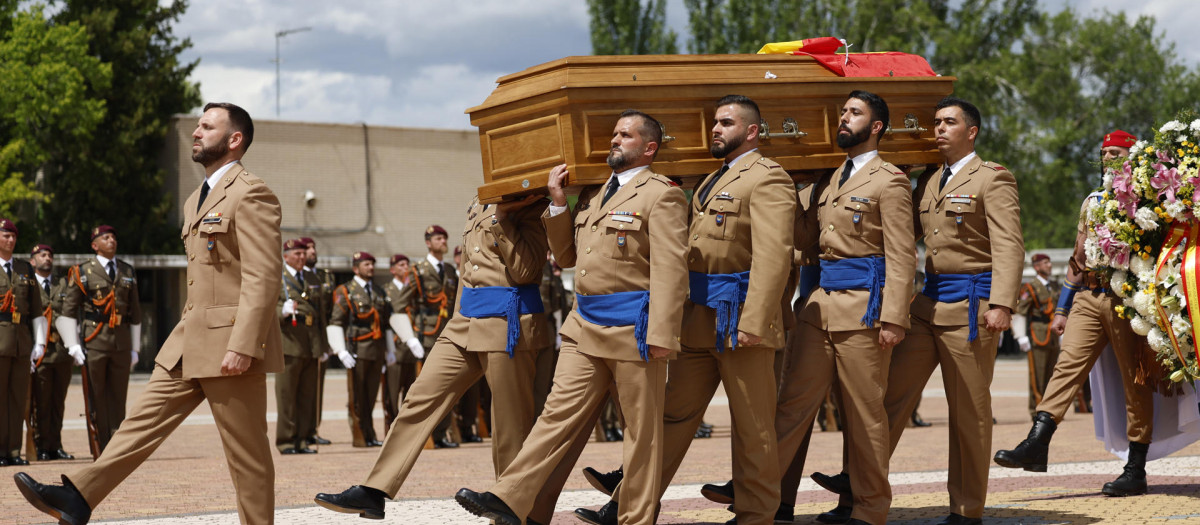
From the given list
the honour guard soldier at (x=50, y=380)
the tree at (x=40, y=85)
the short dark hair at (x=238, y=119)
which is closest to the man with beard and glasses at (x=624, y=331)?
the short dark hair at (x=238, y=119)

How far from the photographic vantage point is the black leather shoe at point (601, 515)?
20.3 ft

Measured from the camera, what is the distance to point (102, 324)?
1140 centimetres

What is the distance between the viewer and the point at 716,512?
284 inches

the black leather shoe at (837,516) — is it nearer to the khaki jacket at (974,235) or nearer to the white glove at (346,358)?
the khaki jacket at (974,235)

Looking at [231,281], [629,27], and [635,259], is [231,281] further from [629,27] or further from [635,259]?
[629,27]

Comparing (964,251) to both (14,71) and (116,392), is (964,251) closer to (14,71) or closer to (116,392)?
(116,392)

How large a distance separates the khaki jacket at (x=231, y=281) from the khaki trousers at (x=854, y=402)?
242 cm

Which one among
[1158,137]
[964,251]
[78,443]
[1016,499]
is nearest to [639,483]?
[964,251]

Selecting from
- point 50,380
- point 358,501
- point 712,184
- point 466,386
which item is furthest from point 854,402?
point 50,380

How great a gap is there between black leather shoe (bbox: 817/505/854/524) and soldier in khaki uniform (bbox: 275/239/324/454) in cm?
624

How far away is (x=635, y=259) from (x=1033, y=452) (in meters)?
2.79

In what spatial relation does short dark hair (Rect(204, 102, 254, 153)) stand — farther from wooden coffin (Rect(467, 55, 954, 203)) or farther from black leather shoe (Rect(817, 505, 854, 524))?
black leather shoe (Rect(817, 505, 854, 524))

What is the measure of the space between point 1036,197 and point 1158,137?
3858cm

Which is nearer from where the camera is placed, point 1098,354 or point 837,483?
point 837,483
